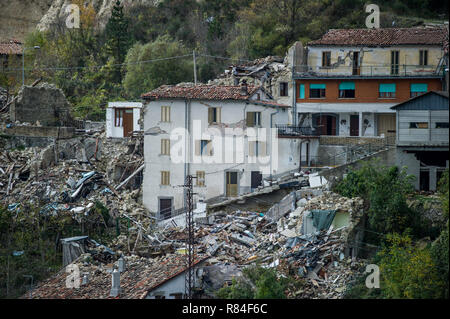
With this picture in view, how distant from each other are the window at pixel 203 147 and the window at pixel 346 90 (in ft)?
27.6

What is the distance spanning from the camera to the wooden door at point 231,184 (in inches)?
1626

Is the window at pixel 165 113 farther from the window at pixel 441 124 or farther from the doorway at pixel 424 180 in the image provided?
the window at pixel 441 124

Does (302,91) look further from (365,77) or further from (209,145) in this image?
(209,145)

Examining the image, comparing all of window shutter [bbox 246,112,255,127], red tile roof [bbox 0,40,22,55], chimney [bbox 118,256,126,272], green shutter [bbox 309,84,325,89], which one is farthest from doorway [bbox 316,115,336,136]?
red tile roof [bbox 0,40,22,55]

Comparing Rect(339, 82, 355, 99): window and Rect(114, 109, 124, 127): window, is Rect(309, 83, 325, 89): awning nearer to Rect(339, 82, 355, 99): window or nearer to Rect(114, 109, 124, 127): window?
Rect(339, 82, 355, 99): window

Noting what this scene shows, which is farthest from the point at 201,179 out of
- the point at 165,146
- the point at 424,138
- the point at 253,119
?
the point at 424,138

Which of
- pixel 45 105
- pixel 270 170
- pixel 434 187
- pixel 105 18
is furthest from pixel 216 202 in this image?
pixel 105 18

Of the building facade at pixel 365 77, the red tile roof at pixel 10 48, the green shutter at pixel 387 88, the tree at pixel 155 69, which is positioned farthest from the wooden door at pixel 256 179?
the red tile roof at pixel 10 48

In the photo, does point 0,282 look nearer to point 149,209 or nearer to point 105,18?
point 149,209

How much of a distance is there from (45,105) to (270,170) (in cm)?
1505

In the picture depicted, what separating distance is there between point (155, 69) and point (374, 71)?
16096 millimetres
